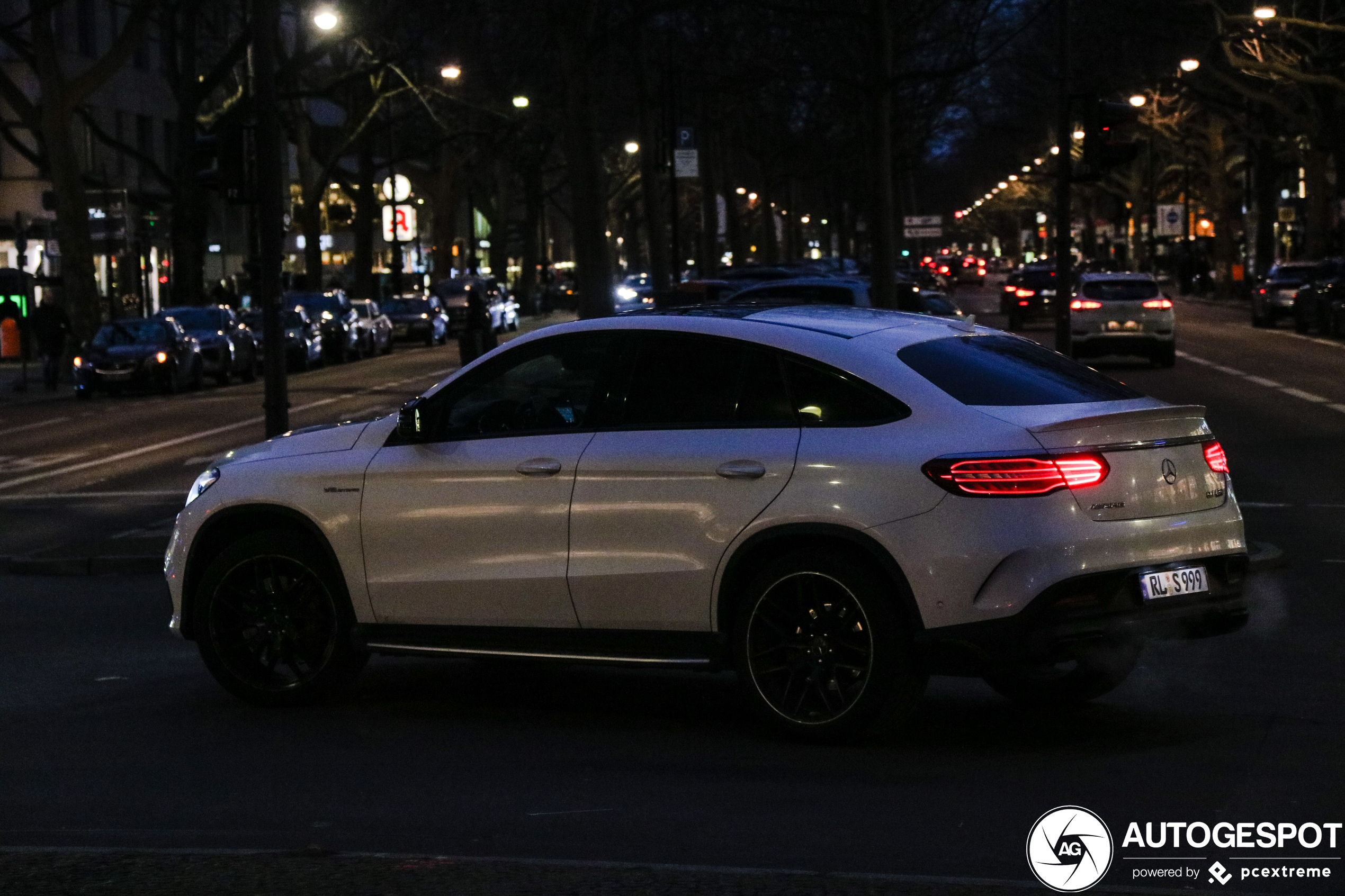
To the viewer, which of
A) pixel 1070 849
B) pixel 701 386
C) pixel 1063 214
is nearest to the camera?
pixel 1070 849

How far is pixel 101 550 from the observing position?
48.3ft

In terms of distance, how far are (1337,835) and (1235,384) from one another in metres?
26.9

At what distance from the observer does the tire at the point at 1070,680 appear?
840 cm

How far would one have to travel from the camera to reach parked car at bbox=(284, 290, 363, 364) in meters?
51.2

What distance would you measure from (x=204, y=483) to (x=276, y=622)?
727 millimetres

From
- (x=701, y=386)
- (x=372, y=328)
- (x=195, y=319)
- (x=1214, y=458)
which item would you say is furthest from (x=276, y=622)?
(x=372, y=328)

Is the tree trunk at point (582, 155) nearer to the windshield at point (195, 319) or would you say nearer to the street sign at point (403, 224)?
the windshield at point (195, 319)

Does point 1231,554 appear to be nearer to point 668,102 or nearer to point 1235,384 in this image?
point 1235,384

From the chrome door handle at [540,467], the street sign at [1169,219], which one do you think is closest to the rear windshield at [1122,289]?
the chrome door handle at [540,467]

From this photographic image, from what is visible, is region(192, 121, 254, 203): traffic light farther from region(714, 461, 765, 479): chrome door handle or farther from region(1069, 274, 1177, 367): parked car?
region(1069, 274, 1177, 367): parked car

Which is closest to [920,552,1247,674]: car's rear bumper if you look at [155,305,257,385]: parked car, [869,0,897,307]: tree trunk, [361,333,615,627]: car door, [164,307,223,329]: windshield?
[361,333,615,627]: car door

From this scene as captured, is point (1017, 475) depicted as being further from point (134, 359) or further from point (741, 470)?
point (134, 359)

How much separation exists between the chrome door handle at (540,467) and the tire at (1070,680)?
189cm

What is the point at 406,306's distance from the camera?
6156 centimetres
